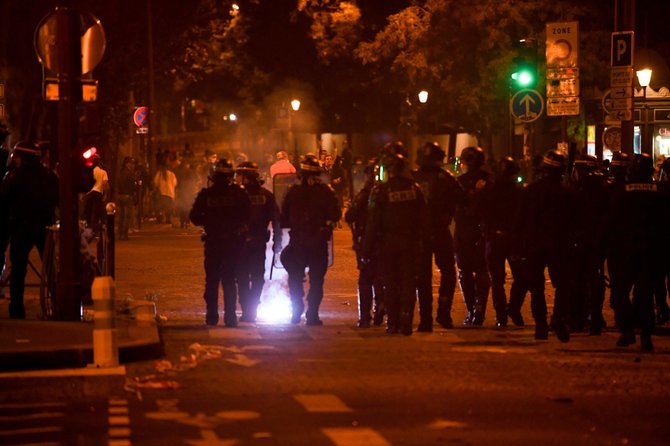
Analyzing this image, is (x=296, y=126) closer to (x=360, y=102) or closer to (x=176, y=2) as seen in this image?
(x=360, y=102)

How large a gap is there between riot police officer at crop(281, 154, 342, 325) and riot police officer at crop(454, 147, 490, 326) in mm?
1419

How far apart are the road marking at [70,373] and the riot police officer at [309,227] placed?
13.9 feet

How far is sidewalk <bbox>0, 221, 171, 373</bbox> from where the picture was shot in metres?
11.7

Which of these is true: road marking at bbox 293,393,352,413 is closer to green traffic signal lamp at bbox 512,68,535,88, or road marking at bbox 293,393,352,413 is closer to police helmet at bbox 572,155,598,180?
police helmet at bbox 572,155,598,180

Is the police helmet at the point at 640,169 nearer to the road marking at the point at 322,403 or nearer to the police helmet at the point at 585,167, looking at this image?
the police helmet at the point at 585,167

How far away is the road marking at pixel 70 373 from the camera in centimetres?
1119

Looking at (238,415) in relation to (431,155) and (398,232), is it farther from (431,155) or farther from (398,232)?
(431,155)

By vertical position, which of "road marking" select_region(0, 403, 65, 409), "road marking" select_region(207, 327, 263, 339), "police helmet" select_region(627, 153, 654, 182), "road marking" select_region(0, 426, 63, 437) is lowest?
"road marking" select_region(0, 426, 63, 437)

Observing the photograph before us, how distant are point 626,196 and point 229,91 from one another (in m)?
50.3

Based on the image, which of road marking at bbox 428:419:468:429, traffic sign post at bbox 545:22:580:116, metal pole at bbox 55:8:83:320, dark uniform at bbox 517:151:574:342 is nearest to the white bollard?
metal pole at bbox 55:8:83:320

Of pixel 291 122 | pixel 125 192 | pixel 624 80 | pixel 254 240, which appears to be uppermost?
pixel 291 122

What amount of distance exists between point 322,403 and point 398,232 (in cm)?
434

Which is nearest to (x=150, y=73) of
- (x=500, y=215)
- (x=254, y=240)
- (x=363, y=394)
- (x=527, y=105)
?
(x=527, y=105)

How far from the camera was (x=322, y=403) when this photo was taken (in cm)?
1010
